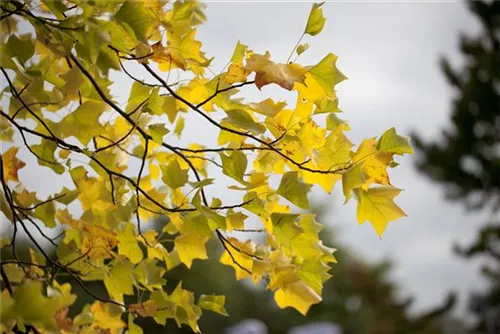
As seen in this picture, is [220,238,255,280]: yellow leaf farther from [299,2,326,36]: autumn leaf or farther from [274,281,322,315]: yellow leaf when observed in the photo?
[299,2,326,36]: autumn leaf

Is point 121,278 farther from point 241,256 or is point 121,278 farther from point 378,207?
point 378,207

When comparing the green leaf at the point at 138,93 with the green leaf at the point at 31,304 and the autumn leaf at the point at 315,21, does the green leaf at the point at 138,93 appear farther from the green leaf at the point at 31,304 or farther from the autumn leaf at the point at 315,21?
the green leaf at the point at 31,304

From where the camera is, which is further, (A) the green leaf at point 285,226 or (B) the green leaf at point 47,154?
(B) the green leaf at point 47,154

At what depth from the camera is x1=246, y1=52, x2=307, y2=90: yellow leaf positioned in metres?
0.66

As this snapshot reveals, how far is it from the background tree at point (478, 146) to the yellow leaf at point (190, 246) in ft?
31.9

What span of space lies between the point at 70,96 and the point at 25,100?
0.07 m

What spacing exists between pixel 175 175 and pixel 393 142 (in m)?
0.24

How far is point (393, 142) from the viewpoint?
2.31ft

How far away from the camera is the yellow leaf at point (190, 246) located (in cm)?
86

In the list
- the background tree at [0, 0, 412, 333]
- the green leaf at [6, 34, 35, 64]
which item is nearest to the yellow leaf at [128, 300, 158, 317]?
the background tree at [0, 0, 412, 333]

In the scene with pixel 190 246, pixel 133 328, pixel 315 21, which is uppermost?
pixel 315 21

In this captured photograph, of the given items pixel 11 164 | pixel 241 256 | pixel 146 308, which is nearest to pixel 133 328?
pixel 146 308

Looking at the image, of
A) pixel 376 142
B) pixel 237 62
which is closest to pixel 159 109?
pixel 237 62

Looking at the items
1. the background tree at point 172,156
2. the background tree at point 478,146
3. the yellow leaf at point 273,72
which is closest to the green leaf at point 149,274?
the background tree at point 172,156
